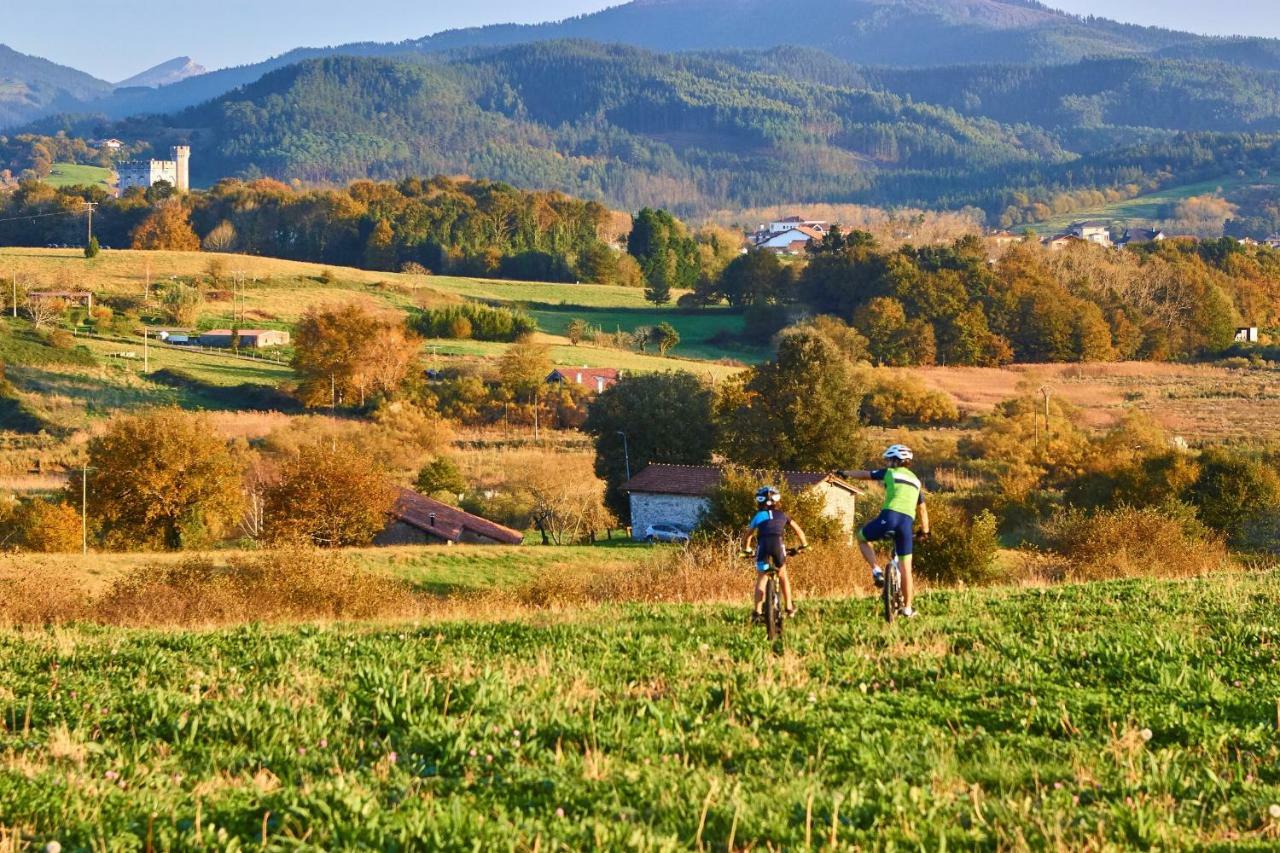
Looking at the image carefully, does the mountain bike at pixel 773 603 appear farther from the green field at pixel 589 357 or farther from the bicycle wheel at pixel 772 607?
the green field at pixel 589 357

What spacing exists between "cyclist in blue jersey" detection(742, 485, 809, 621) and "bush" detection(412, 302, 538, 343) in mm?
88657

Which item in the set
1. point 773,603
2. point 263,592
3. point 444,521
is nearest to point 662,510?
point 444,521

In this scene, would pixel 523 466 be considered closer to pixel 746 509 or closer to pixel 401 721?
pixel 746 509

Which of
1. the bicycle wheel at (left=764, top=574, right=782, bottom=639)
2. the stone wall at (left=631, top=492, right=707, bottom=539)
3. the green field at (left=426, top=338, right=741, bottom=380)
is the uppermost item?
the bicycle wheel at (left=764, top=574, right=782, bottom=639)

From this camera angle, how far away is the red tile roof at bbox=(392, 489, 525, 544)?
1982 inches

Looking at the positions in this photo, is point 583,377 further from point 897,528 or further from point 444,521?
point 897,528

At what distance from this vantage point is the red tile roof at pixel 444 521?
50.3 metres

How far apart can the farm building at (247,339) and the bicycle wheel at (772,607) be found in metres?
85.2

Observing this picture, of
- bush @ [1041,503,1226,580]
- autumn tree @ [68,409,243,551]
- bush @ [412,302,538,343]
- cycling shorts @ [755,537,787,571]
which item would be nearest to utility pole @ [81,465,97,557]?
autumn tree @ [68,409,243,551]

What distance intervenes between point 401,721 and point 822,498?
2902cm

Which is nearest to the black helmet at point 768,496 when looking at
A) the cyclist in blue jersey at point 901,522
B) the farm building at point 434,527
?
the cyclist in blue jersey at point 901,522

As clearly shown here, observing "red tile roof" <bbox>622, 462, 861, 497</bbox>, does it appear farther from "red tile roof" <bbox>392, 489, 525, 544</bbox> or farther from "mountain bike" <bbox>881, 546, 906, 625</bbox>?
"mountain bike" <bbox>881, 546, 906, 625</bbox>

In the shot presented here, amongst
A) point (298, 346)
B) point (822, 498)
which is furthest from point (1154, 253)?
point (822, 498)

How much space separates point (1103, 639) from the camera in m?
11.4
